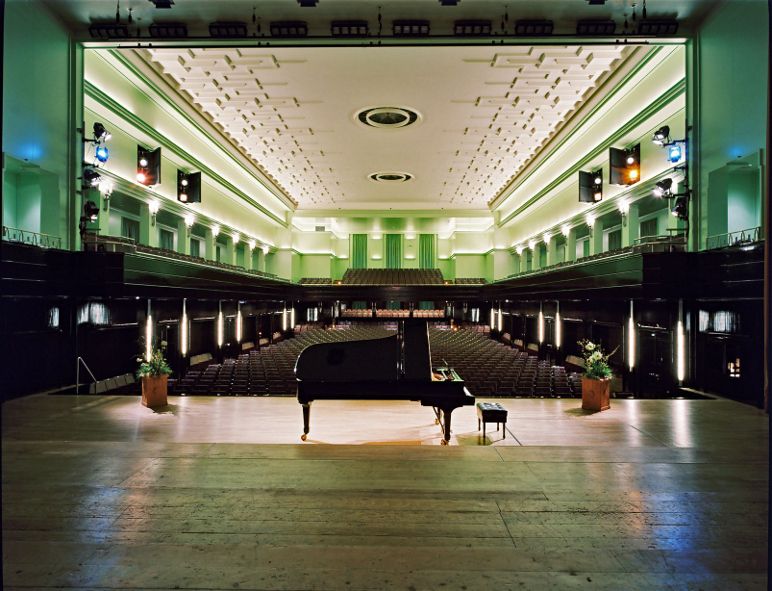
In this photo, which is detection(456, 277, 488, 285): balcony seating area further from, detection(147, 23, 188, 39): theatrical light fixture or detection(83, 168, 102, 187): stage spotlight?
detection(83, 168, 102, 187): stage spotlight

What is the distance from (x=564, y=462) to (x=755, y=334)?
553cm

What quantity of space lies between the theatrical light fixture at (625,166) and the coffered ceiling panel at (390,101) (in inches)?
73.7

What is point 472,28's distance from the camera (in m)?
9.35

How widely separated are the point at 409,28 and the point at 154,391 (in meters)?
8.48

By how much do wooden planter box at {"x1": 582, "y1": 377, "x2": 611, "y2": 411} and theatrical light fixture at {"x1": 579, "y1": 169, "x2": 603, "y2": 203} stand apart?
8231 millimetres

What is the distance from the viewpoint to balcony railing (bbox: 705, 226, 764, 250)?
717cm

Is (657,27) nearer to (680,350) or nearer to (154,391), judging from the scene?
(680,350)

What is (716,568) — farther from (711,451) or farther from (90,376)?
(90,376)

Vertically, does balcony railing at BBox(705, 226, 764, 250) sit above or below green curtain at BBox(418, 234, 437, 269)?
below

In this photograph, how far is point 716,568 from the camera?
8.32 feet

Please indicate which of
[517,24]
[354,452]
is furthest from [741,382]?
[517,24]

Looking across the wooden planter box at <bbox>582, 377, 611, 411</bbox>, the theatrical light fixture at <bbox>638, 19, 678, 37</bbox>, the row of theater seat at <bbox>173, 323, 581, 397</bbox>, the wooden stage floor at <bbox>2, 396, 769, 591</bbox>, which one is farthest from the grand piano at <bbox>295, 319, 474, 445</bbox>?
the theatrical light fixture at <bbox>638, 19, 678, 37</bbox>

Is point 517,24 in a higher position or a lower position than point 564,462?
higher

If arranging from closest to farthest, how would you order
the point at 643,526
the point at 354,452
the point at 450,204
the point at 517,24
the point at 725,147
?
the point at 643,526
the point at 354,452
the point at 725,147
the point at 517,24
the point at 450,204
